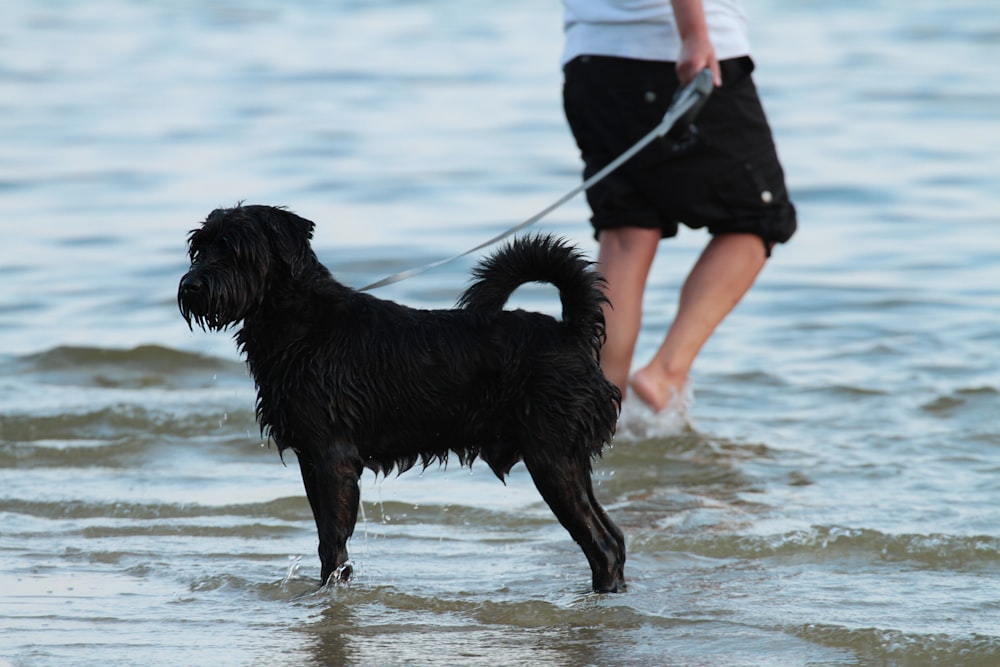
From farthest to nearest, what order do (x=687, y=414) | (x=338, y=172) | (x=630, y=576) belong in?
(x=338, y=172), (x=687, y=414), (x=630, y=576)

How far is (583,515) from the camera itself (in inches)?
180

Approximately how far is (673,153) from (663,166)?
82 mm

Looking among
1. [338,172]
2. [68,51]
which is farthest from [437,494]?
[68,51]

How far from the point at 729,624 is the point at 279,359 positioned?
1.60 metres

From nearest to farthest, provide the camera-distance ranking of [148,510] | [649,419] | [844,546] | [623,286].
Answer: [844,546]
[148,510]
[623,286]
[649,419]

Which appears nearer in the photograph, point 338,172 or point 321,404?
point 321,404

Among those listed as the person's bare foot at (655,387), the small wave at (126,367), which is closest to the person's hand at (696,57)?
the person's bare foot at (655,387)

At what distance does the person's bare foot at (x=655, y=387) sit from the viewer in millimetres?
6398

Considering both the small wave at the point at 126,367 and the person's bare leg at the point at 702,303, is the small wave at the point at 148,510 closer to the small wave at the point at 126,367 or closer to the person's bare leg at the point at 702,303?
the person's bare leg at the point at 702,303

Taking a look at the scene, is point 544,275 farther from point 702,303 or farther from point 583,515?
point 702,303

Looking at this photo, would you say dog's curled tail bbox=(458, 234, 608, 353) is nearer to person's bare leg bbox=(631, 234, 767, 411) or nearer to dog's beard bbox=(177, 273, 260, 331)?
dog's beard bbox=(177, 273, 260, 331)

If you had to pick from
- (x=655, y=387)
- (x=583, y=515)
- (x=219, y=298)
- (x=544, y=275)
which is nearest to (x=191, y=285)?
(x=219, y=298)

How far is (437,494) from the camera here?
600 cm

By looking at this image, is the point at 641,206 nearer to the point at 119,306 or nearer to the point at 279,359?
the point at 279,359
